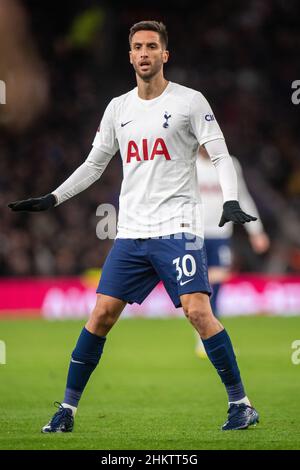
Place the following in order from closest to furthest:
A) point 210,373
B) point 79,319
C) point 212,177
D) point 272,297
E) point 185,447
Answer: point 185,447
point 210,373
point 212,177
point 79,319
point 272,297

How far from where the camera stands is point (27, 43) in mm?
21625

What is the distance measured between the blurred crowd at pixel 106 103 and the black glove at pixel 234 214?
12413 mm

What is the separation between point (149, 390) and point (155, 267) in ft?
8.85

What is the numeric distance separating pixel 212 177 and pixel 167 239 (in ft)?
17.3

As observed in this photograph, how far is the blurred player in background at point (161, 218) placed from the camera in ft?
21.9

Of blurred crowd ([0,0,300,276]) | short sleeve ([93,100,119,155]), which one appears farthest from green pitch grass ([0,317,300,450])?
blurred crowd ([0,0,300,276])

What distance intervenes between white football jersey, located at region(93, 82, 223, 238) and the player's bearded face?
18 centimetres

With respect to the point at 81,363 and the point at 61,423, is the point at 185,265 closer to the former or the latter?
the point at 81,363

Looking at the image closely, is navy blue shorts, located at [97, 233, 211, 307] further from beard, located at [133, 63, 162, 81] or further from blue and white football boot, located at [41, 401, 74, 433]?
beard, located at [133, 63, 162, 81]

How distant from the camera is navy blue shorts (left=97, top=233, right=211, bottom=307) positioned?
6645mm

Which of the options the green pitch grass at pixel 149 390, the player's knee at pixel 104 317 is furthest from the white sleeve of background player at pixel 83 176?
the green pitch grass at pixel 149 390

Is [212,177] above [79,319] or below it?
above

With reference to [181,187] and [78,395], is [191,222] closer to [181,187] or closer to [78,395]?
[181,187]

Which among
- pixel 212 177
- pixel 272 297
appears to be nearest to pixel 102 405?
pixel 212 177
